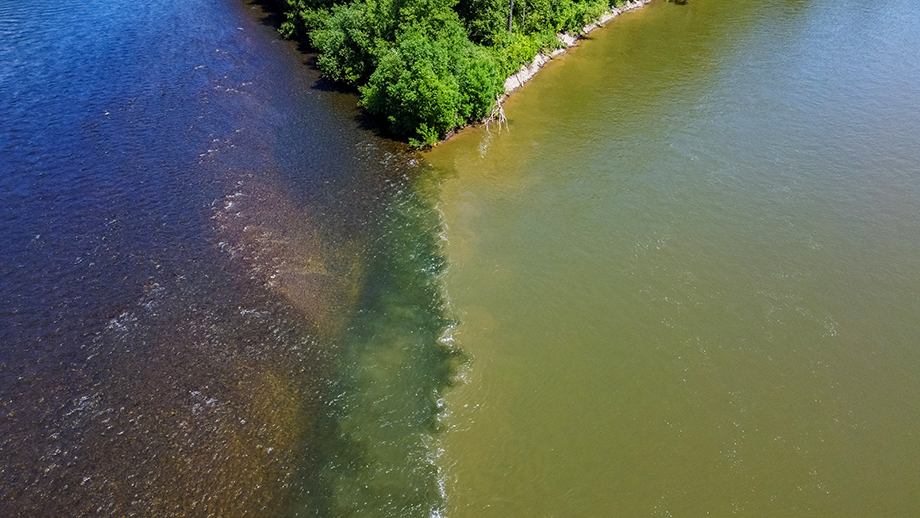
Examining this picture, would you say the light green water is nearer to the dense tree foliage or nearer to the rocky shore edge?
the rocky shore edge

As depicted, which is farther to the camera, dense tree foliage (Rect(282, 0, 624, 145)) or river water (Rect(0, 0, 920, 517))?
dense tree foliage (Rect(282, 0, 624, 145))

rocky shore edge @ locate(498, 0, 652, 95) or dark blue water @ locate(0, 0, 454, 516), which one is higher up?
rocky shore edge @ locate(498, 0, 652, 95)

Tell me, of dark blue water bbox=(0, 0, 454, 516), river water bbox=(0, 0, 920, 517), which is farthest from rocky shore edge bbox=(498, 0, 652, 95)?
dark blue water bbox=(0, 0, 454, 516)

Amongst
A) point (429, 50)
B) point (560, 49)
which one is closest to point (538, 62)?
point (560, 49)

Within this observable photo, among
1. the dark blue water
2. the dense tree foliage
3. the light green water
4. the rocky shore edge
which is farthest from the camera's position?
the rocky shore edge

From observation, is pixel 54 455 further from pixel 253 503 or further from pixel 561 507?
pixel 561 507

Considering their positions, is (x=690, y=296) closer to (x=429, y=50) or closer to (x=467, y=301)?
(x=467, y=301)

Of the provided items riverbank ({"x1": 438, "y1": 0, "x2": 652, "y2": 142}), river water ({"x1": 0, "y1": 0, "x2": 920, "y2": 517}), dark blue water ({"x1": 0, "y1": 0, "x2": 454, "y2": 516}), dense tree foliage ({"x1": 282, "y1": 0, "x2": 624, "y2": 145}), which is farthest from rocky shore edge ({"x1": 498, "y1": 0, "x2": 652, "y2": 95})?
dark blue water ({"x1": 0, "y1": 0, "x2": 454, "y2": 516})

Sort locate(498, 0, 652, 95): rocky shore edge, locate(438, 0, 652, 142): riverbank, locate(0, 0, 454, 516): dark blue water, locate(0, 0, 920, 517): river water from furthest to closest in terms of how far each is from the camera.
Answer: locate(498, 0, 652, 95): rocky shore edge → locate(438, 0, 652, 142): riverbank → locate(0, 0, 454, 516): dark blue water → locate(0, 0, 920, 517): river water
